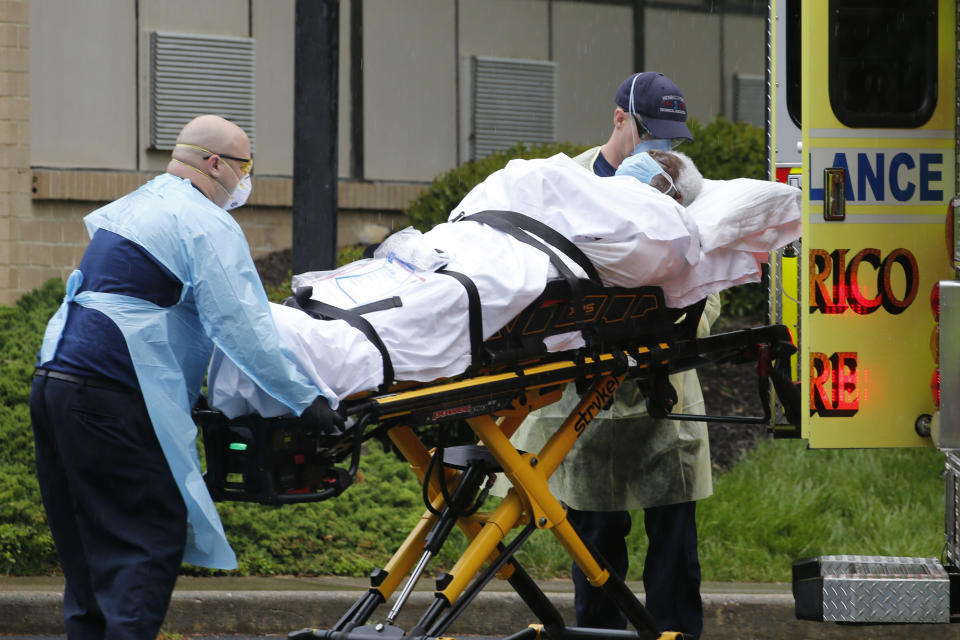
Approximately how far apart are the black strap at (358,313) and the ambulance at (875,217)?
5.48ft

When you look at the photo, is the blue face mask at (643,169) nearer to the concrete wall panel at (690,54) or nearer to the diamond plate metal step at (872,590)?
the diamond plate metal step at (872,590)

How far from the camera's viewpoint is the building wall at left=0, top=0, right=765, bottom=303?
980 centimetres

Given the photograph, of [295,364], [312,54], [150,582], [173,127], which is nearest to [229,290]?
[295,364]

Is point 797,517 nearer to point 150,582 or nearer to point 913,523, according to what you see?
point 913,523

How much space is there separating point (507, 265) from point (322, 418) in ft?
2.62

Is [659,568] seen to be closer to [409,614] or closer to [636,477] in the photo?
[636,477]

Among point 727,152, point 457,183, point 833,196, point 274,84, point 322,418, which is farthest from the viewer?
point 274,84

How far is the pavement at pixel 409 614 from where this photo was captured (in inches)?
235

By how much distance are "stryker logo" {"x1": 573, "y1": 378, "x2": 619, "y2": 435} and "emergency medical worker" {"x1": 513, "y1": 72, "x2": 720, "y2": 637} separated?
0.57 meters

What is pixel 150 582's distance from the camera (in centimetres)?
414

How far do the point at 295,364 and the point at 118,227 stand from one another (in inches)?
28.7

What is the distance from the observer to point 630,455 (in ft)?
17.0

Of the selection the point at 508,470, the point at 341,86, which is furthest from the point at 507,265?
the point at 341,86

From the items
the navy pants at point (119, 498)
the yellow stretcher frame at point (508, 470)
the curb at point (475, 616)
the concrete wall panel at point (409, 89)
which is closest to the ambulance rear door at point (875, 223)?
the yellow stretcher frame at point (508, 470)
